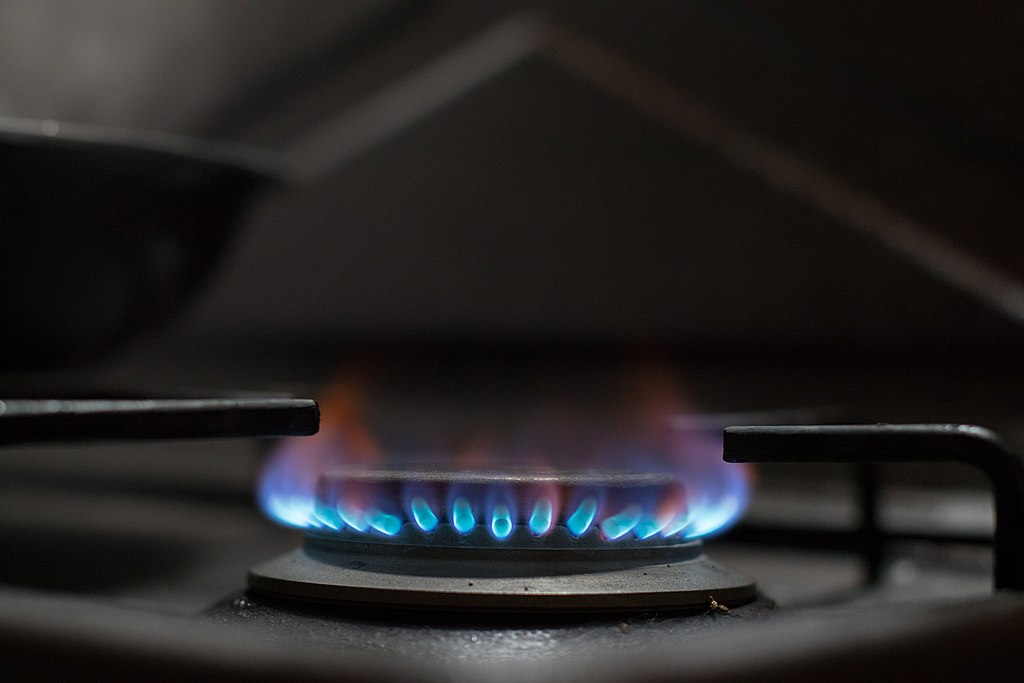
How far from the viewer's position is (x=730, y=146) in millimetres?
983

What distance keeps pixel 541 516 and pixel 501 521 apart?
0.05ft

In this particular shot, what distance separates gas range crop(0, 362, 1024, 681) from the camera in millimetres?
248

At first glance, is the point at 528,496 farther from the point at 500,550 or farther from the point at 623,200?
the point at 623,200

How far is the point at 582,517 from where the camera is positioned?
0.42 metres

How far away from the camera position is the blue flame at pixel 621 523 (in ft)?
1.39

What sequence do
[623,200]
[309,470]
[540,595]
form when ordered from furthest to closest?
[623,200] < [309,470] < [540,595]

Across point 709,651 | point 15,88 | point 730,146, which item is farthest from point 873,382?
point 15,88

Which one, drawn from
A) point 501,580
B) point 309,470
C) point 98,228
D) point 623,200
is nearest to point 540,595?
point 501,580

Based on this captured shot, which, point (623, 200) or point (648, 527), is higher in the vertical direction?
point (623, 200)

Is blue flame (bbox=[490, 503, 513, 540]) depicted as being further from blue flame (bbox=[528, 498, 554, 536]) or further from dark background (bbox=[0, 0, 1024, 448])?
dark background (bbox=[0, 0, 1024, 448])

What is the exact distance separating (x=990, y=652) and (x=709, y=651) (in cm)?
11

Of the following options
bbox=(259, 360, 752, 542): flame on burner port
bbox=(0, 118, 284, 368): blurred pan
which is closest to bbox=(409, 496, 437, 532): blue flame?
bbox=(259, 360, 752, 542): flame on burner port

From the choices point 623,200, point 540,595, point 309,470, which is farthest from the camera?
point 623,200

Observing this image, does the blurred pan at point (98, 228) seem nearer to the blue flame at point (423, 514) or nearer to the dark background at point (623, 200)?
the dark background at point (623, 200)
